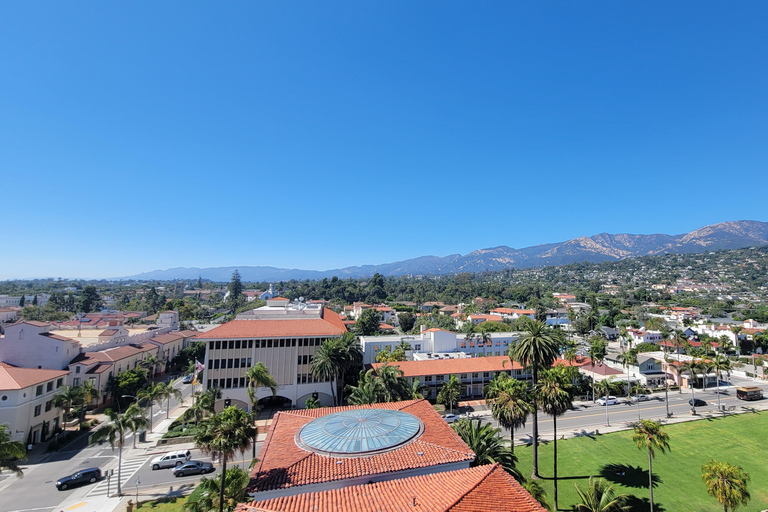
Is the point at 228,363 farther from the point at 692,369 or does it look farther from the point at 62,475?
the point at 692,369

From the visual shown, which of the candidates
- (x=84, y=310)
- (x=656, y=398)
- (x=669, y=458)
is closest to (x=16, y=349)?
(x=669, y=458)

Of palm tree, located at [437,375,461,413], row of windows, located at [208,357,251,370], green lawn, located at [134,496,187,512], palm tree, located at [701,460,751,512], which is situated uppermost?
row of windows, located at [208,357,251,370]

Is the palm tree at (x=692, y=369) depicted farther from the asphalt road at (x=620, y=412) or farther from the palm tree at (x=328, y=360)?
the palm tree at (x=328, y=360)

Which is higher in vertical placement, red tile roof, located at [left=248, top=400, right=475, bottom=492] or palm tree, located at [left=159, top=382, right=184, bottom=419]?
red tile roof, located at [left=248, top=400, right=475, bottom=492]

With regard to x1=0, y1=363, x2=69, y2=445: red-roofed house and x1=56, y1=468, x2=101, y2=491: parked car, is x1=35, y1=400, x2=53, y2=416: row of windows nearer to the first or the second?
x1=0, y1=363, x2=69, y2=445: red-roofed house

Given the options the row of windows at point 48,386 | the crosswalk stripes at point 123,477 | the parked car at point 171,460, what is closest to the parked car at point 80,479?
the crosswalk stripes at point 123,477

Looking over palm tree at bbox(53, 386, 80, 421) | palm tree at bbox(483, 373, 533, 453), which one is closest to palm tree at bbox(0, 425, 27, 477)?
palm tree at bbox(53, 386, 80, 421)
